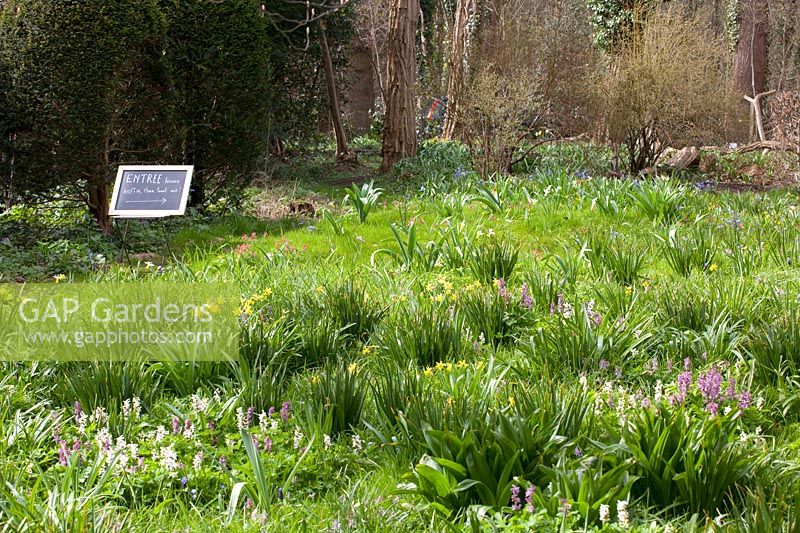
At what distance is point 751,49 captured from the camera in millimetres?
19266

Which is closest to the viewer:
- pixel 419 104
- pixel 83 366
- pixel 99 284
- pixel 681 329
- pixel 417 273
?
pixel 83 366

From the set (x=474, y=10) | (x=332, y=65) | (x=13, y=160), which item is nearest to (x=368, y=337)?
(x=13, y=160)

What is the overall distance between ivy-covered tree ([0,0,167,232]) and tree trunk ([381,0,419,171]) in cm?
537

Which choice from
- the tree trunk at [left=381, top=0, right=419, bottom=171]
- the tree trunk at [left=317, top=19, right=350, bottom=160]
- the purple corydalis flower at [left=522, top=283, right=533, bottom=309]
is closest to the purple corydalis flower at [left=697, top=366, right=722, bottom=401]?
the purple corydalis flower at [left=522, top=283, right=533, bottom=309]

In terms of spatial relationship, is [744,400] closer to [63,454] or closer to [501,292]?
[501,292]

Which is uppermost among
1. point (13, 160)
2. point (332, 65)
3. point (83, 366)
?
point (332, 65)

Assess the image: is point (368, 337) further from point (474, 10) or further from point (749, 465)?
point (474, 10)

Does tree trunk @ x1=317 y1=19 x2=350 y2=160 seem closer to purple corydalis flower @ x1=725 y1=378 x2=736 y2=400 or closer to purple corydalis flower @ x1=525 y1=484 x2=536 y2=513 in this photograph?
purple corydalis flower @ x1=725 y1=378 x2=736 y2=400

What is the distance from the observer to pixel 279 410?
3.26 metres

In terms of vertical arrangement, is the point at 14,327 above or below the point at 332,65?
below

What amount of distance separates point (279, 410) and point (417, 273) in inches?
87.5

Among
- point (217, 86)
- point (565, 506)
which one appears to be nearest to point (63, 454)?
point (565, 506)

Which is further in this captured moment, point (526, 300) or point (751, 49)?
point (751, 49)

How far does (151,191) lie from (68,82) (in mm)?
2321
